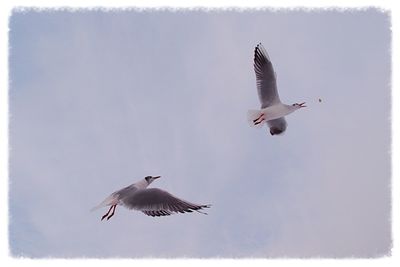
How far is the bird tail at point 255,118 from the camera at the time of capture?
11.3 ft

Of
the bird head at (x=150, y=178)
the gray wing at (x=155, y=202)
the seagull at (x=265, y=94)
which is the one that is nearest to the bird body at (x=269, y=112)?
the seagull at (x=265, y=94)

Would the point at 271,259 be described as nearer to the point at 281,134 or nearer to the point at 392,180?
the point at 392,180

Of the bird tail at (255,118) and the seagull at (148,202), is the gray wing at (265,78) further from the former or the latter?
the seagull at (148,202)

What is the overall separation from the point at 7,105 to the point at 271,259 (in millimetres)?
1207

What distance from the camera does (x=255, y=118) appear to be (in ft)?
11.3

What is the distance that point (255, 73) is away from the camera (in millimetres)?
3459

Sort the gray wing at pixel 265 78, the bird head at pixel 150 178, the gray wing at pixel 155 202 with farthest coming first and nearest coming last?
1. the gray wing at pixel 265 78
2. the bird head at pixel 150 178
3. the gray wing at pixel 155 202

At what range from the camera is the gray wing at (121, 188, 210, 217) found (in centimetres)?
288

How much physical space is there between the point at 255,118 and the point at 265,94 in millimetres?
148

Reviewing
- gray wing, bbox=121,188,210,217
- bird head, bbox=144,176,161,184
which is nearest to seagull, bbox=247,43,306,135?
bird head, bbox=144,176,161,184

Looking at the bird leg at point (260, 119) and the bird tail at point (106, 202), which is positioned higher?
the bird leg at point (260, 119)

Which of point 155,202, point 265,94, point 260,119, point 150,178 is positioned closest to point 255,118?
point 260,119

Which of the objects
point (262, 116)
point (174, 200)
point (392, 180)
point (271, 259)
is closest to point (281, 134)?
point (262, 116)

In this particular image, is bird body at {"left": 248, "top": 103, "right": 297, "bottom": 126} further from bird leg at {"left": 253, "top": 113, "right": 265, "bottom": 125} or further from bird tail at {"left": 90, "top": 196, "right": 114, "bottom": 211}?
bird tail at {"left": 90, "top": 196, "right": 114, "bottom": 211}
